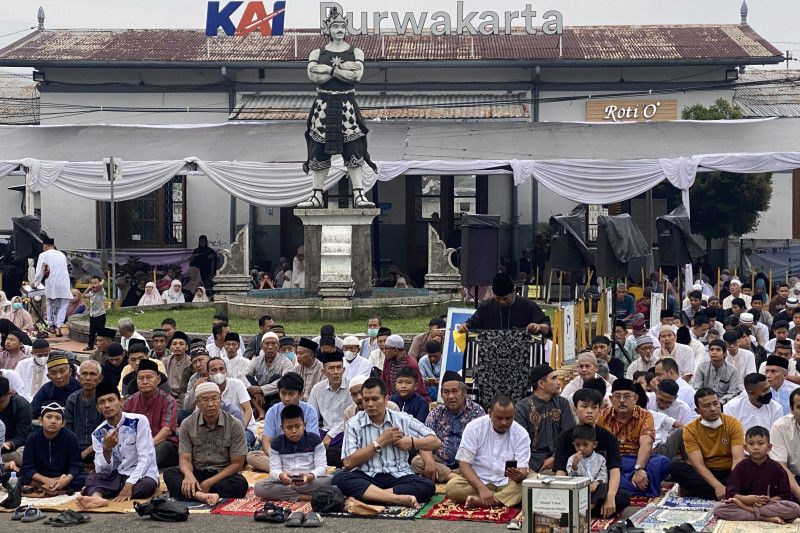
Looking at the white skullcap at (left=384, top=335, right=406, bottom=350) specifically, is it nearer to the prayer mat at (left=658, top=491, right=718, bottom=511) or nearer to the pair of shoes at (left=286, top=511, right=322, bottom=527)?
the prayer mat at (left=658, top=491, right=718, bottom=511)

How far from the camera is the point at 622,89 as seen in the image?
112 feet

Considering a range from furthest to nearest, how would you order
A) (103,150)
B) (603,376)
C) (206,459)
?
1. (103,150)
2. (603,376)
3. (206,459)

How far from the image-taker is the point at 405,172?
1070 inches

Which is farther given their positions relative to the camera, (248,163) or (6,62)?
(6,62)

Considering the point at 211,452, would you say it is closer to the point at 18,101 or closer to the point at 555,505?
the point at 555,505

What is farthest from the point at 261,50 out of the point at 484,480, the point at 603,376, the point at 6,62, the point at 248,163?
the point at 484,480

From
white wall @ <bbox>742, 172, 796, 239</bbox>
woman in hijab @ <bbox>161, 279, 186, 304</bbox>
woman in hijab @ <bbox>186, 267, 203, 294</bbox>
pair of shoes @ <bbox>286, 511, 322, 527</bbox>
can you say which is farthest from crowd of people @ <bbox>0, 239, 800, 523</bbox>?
white wall @ <bbox>742, 172, 796, 239</bbox>

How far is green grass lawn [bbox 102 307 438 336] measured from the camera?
20.4 meters

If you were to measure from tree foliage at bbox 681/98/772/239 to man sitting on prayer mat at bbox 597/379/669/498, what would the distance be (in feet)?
65.1

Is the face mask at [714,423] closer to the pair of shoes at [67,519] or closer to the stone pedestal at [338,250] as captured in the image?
the pair of shoes at [67,519]

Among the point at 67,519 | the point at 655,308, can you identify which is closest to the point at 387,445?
the point at 67,519

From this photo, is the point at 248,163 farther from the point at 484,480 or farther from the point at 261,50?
the point at 484,480

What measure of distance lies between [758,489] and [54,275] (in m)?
14.7

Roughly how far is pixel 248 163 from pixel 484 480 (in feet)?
55.9
